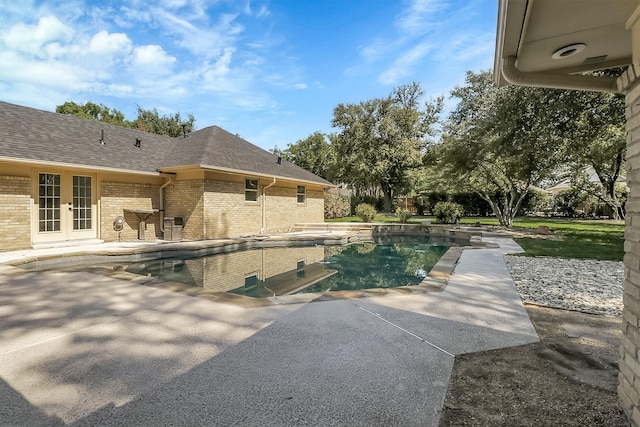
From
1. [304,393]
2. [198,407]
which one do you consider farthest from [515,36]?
[198,407]

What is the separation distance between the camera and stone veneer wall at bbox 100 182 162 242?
11.1m

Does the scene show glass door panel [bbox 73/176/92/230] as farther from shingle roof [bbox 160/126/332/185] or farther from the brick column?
the brick column

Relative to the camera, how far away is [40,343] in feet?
10.0

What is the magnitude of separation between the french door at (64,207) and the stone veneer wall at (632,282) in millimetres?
12498

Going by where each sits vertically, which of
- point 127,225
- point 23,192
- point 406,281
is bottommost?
point 406,281

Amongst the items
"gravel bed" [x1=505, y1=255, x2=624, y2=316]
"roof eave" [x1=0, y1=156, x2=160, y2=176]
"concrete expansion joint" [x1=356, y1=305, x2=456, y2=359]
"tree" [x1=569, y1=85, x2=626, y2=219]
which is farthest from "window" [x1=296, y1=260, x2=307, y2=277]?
"tree" [x1=569, y1=85, x2=626, y2=219]

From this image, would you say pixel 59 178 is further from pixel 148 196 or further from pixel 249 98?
pixel 249 98

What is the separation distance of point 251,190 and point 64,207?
634 cm

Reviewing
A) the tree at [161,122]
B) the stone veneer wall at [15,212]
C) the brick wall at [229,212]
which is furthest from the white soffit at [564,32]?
the tree at [161,122]

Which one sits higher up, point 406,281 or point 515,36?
point 515,36

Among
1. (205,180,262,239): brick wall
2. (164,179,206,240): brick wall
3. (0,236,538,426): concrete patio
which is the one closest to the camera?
(0,236,538,426): concrete patio

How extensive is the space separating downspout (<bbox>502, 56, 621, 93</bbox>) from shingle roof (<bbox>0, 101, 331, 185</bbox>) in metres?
10.3

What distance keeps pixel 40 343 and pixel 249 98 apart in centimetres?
2015

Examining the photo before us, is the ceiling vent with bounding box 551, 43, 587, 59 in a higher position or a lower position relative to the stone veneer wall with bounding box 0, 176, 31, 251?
higher
